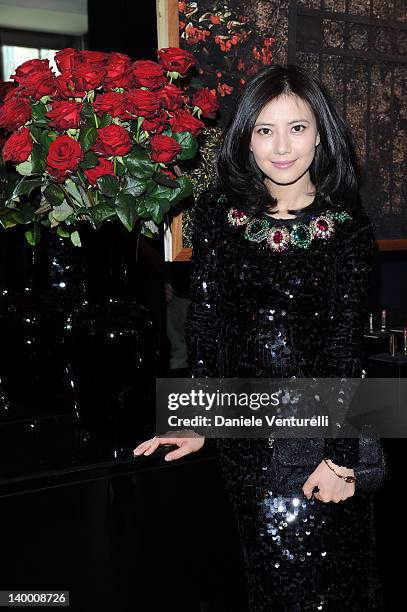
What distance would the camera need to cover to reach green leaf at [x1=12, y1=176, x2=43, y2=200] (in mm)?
1418

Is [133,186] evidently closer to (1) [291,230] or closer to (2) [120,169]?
(2) [120,169]

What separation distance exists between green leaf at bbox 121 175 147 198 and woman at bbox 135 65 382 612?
15 centimetres

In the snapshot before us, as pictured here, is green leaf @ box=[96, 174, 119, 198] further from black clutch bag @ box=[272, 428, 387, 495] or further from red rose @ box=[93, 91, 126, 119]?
black clutch bag @ box=[272, 428, 387, 495]

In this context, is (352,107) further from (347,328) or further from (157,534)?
(157,534)

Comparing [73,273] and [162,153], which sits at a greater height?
[162,153]

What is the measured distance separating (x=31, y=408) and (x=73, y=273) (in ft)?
1.21

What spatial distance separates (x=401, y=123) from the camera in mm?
2330

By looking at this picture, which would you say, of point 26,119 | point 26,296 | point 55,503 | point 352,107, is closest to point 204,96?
point 26,119

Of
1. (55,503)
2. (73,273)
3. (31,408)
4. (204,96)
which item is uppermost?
(204,96)

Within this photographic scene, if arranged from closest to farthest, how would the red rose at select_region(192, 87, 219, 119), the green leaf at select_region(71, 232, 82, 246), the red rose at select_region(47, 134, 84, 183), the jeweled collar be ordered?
the red rose at select_region(47, 134, 84, 183) → the jeweled collar → the green leaf at select_region(71, 232, 82, 246) → the red rose at select_region(192, 87, 219, 119)

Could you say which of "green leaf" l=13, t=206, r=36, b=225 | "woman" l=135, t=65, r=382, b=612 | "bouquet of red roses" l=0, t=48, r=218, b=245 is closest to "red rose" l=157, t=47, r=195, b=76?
"bouquet of red roses" l=0, t=48, r=218, b=245

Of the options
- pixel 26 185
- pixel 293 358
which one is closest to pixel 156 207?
pixel 26 185

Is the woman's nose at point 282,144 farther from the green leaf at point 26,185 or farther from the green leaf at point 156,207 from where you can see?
the green leaf at point 26,185

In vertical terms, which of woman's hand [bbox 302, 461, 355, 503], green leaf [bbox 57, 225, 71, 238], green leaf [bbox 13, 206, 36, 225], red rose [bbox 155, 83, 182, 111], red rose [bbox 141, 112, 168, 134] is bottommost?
woman's hand [bbox 302, 461, 355, 503]
